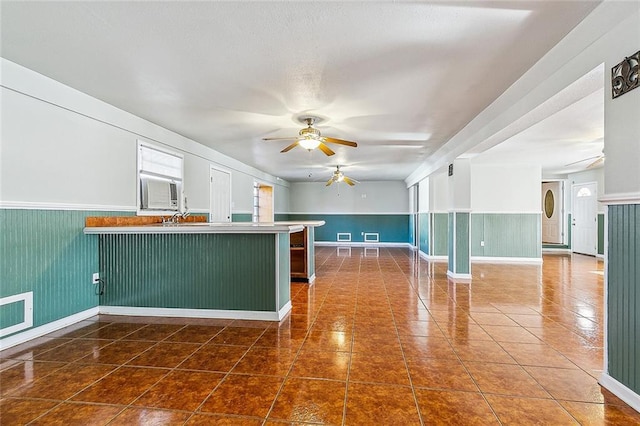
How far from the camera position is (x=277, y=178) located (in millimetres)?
10750

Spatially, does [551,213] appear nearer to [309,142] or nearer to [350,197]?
[350,197]

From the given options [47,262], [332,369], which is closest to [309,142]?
[332,369]

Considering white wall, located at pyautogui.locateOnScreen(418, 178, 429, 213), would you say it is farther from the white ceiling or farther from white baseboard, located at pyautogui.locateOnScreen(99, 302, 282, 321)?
white baseboard, located at pyautogui.locateOnScreen(99, 302, 282, 321)

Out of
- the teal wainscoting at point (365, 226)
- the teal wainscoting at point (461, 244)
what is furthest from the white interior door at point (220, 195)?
the teal wainscoting at point (365, 226)

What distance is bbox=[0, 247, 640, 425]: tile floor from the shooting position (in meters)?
1.80

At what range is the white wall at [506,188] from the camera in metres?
7.53

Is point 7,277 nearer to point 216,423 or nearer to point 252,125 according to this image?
point 216,423

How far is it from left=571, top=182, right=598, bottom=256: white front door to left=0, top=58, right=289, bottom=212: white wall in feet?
34.4

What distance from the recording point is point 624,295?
74.2 inches

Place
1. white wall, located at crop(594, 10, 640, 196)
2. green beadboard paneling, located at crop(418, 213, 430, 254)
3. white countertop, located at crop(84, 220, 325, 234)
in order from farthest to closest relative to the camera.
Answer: green beadboard paneling, located at crop(418, 213, 430, 254), white countertop, located at crop(84, 220, 325, 234), white wall, located at crop(594, 10, 640, 196)

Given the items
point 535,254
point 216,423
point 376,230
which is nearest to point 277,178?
point 376,230

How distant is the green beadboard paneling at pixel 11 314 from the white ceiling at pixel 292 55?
2.10 metres

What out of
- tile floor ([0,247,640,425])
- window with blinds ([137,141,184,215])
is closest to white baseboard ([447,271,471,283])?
tile floor ([0,247,640,425])

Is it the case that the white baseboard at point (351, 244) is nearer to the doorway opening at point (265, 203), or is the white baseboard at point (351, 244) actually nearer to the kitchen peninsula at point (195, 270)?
the doorway opening at point (265, 203)
